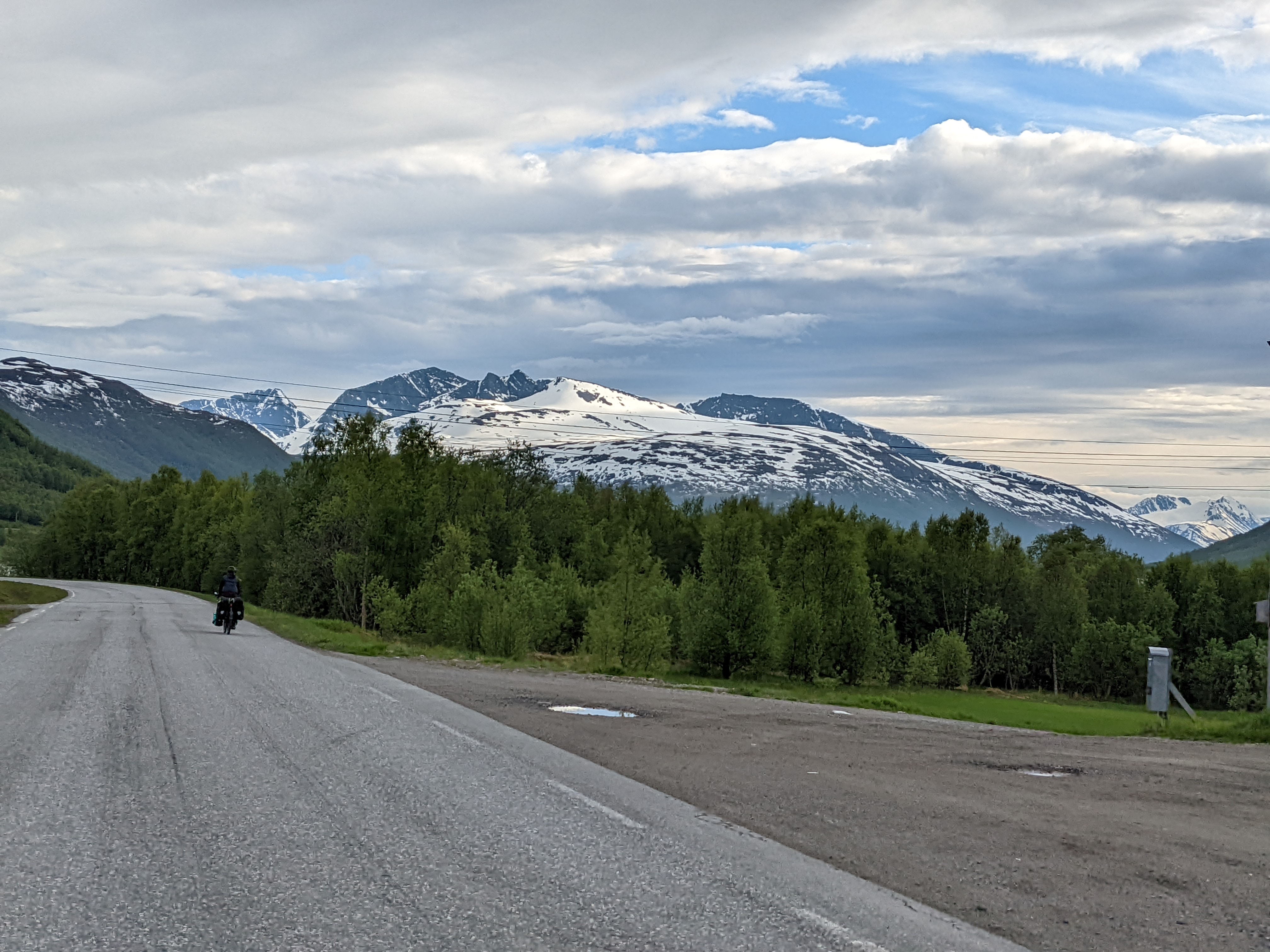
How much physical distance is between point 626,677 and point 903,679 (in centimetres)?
5546

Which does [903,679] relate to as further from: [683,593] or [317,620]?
[317,620]

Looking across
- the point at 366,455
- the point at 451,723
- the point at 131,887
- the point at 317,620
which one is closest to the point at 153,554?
the point at 366,455

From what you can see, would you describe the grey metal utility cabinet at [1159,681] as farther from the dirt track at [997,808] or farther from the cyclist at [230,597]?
the cyclist at [230,597]

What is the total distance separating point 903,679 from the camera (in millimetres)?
84812

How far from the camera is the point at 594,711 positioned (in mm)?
21047

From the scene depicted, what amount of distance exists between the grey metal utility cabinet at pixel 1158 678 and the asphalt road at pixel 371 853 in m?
19.8

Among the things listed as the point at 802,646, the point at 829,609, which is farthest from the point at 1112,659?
the point at 802,646

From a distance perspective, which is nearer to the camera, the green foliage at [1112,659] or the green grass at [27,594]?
the green grass at [27,594]

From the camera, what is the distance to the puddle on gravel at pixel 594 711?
20.5 m

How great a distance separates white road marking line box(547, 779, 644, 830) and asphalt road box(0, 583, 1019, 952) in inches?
1.7

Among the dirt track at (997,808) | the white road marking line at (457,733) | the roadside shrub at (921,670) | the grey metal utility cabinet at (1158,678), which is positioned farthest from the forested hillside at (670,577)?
the white road marking line at (457,733)

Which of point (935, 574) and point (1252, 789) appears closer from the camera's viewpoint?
point (1252, 789)

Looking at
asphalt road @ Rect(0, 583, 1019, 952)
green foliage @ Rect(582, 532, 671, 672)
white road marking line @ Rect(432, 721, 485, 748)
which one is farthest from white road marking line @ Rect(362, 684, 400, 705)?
green foliage @ Rect(582, 532, 671, 672)

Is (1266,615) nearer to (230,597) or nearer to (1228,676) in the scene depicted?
(230,597)
